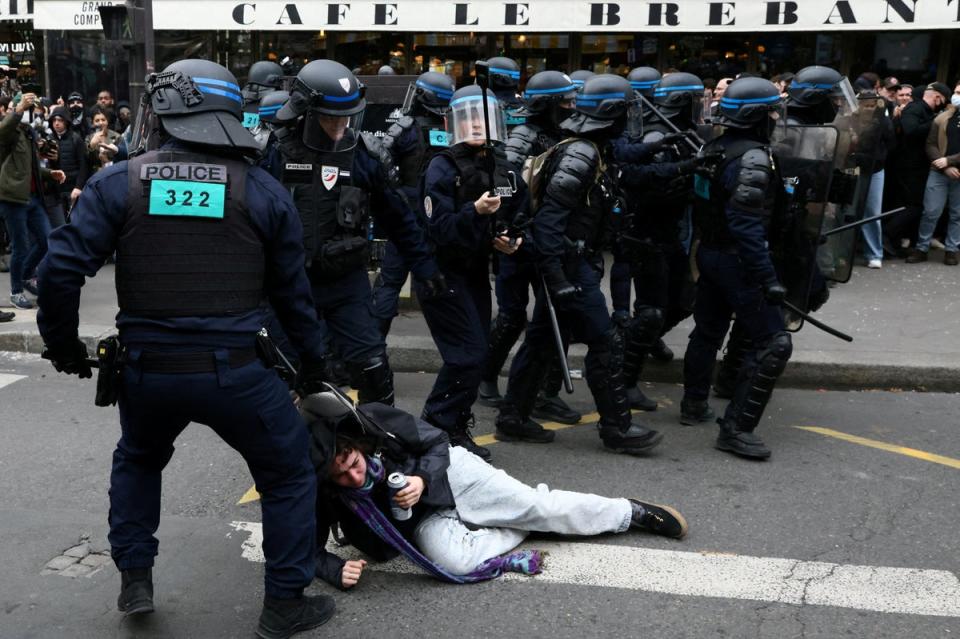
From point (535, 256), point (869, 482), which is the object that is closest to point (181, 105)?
point (535, 256)

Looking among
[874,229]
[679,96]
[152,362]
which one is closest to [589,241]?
[679,96]

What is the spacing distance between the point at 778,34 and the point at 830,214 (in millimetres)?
7337

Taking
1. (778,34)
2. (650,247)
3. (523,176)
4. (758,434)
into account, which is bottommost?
(758,434)

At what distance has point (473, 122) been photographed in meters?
5.15

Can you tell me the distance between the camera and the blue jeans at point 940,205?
10141 millimetres

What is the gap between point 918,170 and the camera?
10.3 meters

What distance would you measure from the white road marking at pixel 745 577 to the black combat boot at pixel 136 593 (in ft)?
1.85

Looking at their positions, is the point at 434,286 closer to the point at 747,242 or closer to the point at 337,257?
the point at 337,257

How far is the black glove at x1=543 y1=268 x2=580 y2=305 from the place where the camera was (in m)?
5.21

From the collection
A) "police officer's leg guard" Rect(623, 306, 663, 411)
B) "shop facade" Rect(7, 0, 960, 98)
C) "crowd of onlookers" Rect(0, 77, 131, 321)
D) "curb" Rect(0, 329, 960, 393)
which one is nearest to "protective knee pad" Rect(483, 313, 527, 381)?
"police officer's leg guard" Rect(623, 306, 663, 411)

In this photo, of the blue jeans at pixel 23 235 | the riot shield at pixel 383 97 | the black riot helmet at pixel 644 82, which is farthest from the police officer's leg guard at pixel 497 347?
the blue jeans at pixel 23 235

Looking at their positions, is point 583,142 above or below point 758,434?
above

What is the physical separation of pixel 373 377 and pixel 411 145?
2714 mm

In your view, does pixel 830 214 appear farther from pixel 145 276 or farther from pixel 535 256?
pixel 145 276
